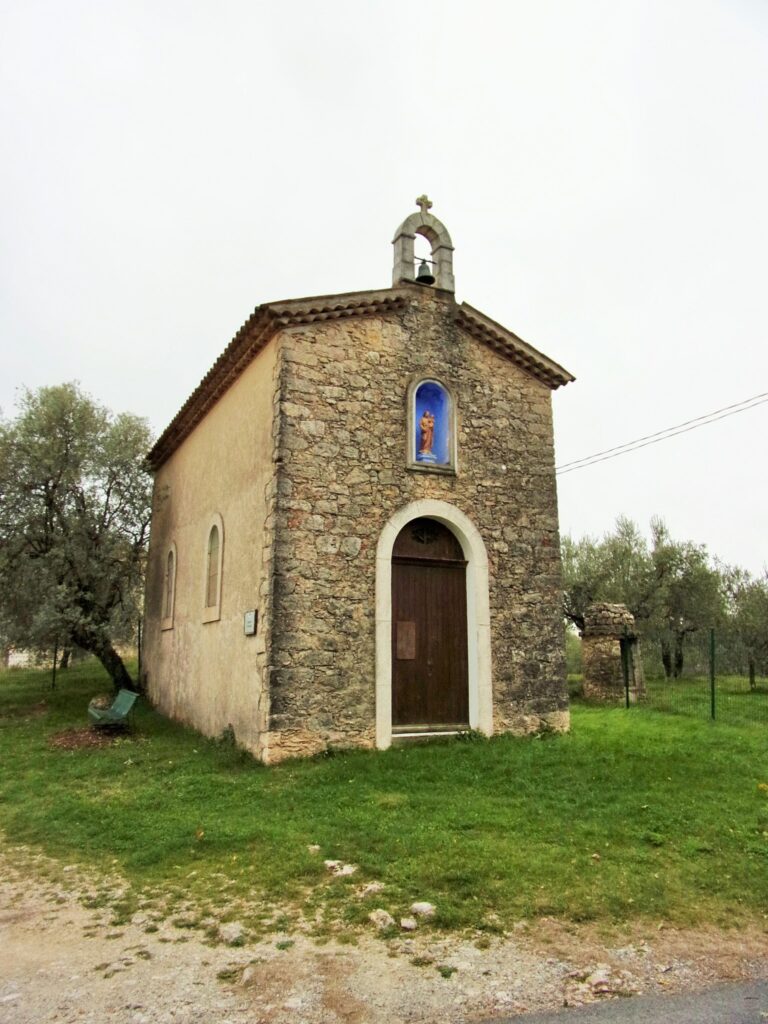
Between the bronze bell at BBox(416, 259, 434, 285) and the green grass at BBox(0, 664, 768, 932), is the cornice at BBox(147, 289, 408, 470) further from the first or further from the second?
the green grass at BBox(0, 664, 768, 932)

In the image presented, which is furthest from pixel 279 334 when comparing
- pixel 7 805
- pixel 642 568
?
pixel 642 568

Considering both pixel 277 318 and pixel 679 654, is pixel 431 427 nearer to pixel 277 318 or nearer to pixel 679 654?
pixel 277 318

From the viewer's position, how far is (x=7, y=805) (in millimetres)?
8250

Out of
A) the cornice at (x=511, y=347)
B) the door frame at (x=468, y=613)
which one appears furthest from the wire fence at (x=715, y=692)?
the cornice at (x=511, y=347)

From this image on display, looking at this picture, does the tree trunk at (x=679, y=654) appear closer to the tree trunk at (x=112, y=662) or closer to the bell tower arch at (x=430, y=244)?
the bell tower arch at (x=430, y=244)

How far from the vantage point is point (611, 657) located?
1616 centimetres

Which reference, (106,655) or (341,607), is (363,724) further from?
(106,655)

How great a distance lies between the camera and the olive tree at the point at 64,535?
50.9 ft

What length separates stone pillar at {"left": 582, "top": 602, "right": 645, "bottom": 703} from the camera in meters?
16.0

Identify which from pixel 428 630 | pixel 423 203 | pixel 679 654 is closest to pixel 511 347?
pixel 423 203

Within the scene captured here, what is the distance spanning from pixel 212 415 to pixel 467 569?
566 cm

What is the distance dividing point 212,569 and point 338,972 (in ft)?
29.2

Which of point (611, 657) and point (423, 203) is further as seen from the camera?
point (611, 657)

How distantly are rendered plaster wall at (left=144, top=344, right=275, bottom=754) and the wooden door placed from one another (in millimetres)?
1947
